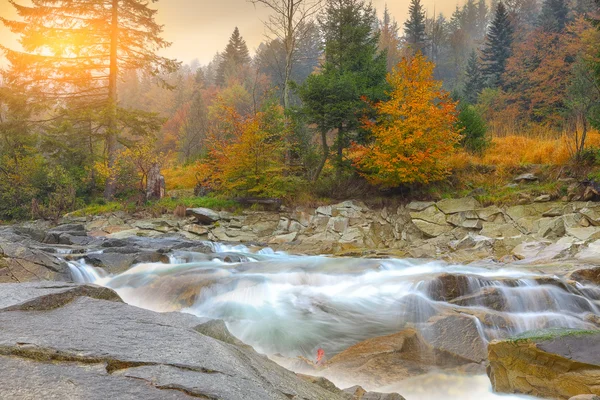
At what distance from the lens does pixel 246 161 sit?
14.9 m

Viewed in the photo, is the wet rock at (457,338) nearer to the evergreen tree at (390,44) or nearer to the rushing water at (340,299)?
the rushing water at (340,299)

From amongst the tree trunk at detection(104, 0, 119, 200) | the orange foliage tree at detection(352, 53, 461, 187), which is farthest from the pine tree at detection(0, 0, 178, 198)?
the orange foliage tree at detection(352, 53, 461, 187)

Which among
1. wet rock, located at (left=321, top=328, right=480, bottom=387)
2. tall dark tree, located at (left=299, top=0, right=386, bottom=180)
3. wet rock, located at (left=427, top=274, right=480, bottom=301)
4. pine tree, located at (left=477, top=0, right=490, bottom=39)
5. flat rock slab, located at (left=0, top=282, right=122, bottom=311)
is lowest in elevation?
wet rock, located at (left=321, top=328, right=480, bottom=387)

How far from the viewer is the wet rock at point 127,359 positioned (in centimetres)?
158

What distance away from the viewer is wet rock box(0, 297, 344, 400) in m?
1.58

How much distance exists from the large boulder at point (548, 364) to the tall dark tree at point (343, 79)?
1217cm

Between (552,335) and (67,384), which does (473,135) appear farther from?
(67,384)

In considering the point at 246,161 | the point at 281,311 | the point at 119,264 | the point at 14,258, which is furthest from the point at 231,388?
the point at 246,161

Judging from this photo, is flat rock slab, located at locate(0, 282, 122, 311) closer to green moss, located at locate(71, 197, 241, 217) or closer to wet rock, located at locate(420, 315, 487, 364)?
wet rock, located at locate(420, 315, 487, 364)

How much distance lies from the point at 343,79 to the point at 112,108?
11328 millimetres

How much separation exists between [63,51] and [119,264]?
16.0 m

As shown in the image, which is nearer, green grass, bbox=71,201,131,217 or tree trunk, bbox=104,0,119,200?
green grass, bbox=71,201,131,217

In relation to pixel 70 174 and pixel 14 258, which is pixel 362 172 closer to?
pixel 14 258

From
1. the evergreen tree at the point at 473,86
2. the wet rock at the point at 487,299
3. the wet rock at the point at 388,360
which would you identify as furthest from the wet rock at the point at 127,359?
the evergreen tree at the point at 473,86
